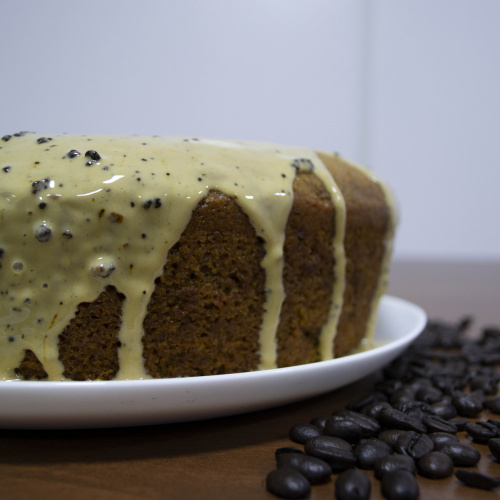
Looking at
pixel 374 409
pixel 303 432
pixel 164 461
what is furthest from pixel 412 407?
pixel 164 461

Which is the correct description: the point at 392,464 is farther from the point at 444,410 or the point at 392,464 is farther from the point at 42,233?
the point at 42,233

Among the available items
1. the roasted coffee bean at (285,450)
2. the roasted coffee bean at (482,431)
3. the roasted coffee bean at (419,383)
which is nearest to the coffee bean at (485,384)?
the roasted coffee bean at (419,383)

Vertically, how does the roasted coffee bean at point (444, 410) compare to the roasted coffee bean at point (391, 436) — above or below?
below

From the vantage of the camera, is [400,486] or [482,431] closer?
[400,486]

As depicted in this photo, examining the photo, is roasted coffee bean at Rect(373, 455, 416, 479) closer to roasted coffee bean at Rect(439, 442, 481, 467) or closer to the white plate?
roasted coffee bean at Rect(439, 442, 481, 467)

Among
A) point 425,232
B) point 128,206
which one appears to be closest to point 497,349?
point 128,206

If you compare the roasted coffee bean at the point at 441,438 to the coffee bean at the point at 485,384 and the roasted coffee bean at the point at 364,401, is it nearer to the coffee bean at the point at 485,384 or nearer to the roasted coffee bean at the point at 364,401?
the roasted coffee bean at the point at 364,401
